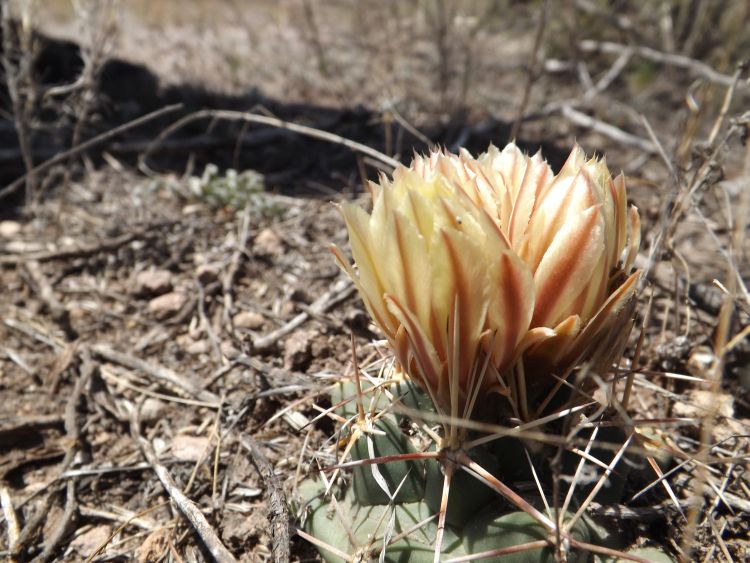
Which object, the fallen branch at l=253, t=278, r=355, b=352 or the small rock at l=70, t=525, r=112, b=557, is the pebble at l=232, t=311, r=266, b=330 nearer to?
the fallen branch at l=253, t=278, r=355, b=352

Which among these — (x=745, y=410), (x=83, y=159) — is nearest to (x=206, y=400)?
(x=745, y=410)

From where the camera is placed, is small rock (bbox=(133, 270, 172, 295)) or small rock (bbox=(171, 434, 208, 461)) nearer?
small rock (bbox=(171, 434, 208, 461))

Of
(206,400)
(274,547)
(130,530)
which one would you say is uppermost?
(274,547)

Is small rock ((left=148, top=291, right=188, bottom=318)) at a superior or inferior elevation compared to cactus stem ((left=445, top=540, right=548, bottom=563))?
inferior

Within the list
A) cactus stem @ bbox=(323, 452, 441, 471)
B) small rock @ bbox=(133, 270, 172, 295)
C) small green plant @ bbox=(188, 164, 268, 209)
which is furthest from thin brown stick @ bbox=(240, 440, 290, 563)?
small green plant @ bbox=(188, 164, 268, 209)

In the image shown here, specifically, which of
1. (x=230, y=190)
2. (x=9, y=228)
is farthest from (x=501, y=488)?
(x=9, y=228)

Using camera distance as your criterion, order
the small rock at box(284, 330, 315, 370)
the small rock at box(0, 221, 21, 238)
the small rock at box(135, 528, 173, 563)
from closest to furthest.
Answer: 1. the small rock at box(135, 528, 173, 563)
2. the small rock at box(284, 330, 315, 370)
3. the small rock at box(0, 221, 21, 238)

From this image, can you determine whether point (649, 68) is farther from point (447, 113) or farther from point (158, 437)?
point (158, 437)

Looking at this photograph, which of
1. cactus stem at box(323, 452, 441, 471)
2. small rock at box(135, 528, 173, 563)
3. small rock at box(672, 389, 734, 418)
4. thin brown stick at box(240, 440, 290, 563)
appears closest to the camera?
cactus stem at box(323, 452, 441, 471)
